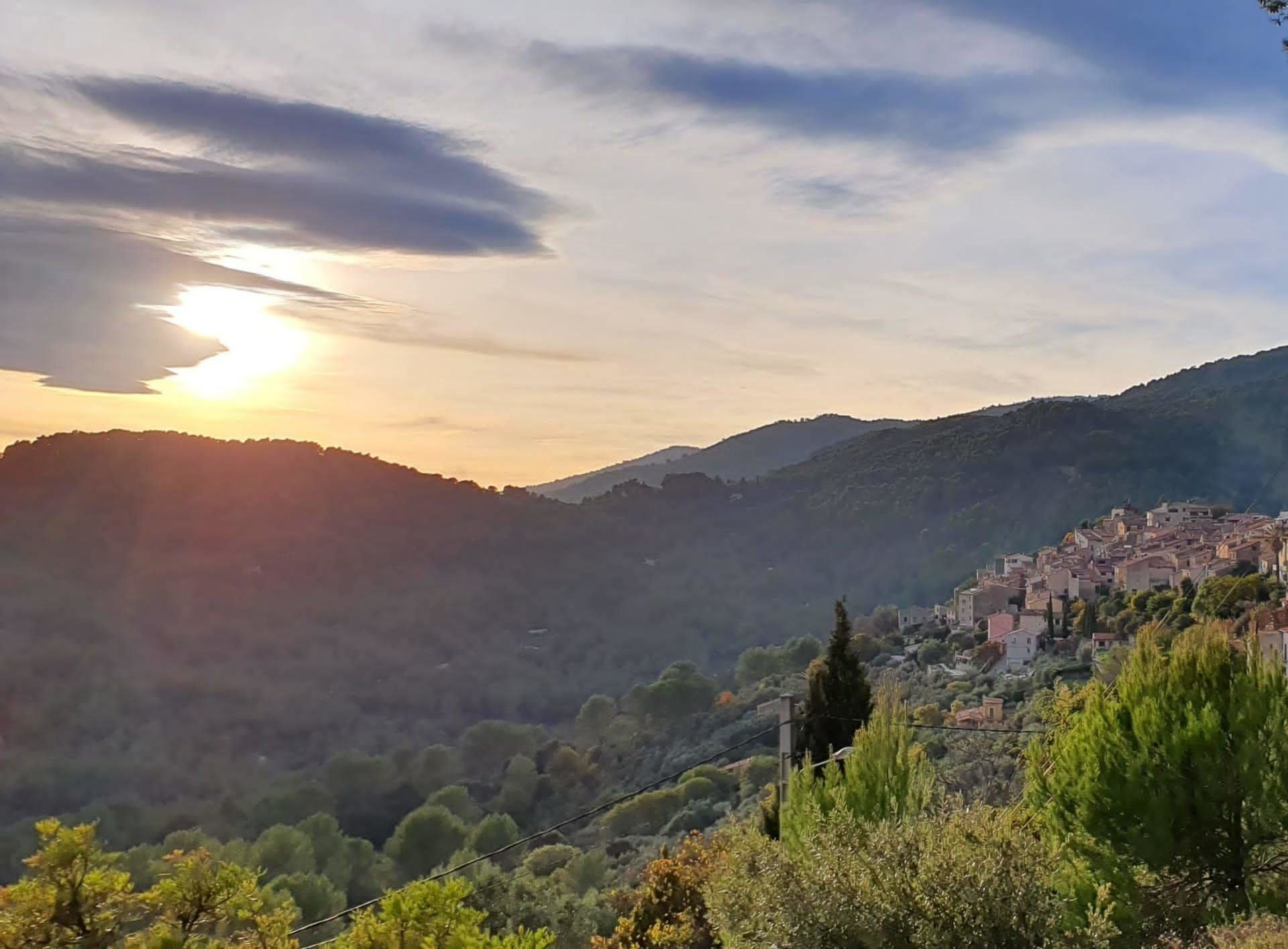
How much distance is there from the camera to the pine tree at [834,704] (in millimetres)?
12164

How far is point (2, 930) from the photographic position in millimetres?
2953

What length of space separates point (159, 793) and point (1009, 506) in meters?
38.1

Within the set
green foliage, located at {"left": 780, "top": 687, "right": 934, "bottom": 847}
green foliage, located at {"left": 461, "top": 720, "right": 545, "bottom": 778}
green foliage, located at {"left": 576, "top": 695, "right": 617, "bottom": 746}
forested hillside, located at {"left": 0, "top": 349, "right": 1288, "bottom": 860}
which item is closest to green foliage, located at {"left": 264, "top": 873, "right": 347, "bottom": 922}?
forested hillside, located at {"left": 0, "top": 349, "right": 1288, "bottom": 860}

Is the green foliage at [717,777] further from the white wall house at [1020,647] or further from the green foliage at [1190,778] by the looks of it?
the green foliage at [1190,778]

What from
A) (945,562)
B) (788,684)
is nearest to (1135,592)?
(788,684)

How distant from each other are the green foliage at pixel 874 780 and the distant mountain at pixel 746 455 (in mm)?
65615

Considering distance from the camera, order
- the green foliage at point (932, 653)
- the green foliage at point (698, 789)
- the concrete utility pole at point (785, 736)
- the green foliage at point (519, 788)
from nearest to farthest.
Result: 1. the concrete utility pole at point (785, 736)
2. the green foliage at point (698, 789)
3. the green foliage at point (932, 653)
4. the green foliage at point (519, 788)

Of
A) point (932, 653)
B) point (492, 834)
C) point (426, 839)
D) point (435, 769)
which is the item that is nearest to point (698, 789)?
point (492, 834)

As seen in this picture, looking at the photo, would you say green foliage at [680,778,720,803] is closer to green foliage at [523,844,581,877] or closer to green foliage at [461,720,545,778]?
green foliage at [523,844,581,877]

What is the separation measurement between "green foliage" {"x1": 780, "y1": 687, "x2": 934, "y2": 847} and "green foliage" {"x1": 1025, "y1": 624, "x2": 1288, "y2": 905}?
0.97 meters

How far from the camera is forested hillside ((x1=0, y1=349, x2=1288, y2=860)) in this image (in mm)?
35500

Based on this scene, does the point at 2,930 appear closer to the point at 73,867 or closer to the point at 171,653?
the point at 73,867

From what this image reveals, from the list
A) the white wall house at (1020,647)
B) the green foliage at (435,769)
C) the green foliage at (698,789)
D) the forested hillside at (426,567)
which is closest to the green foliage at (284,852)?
the forested hillside at (426,567)

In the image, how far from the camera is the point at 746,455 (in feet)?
257
